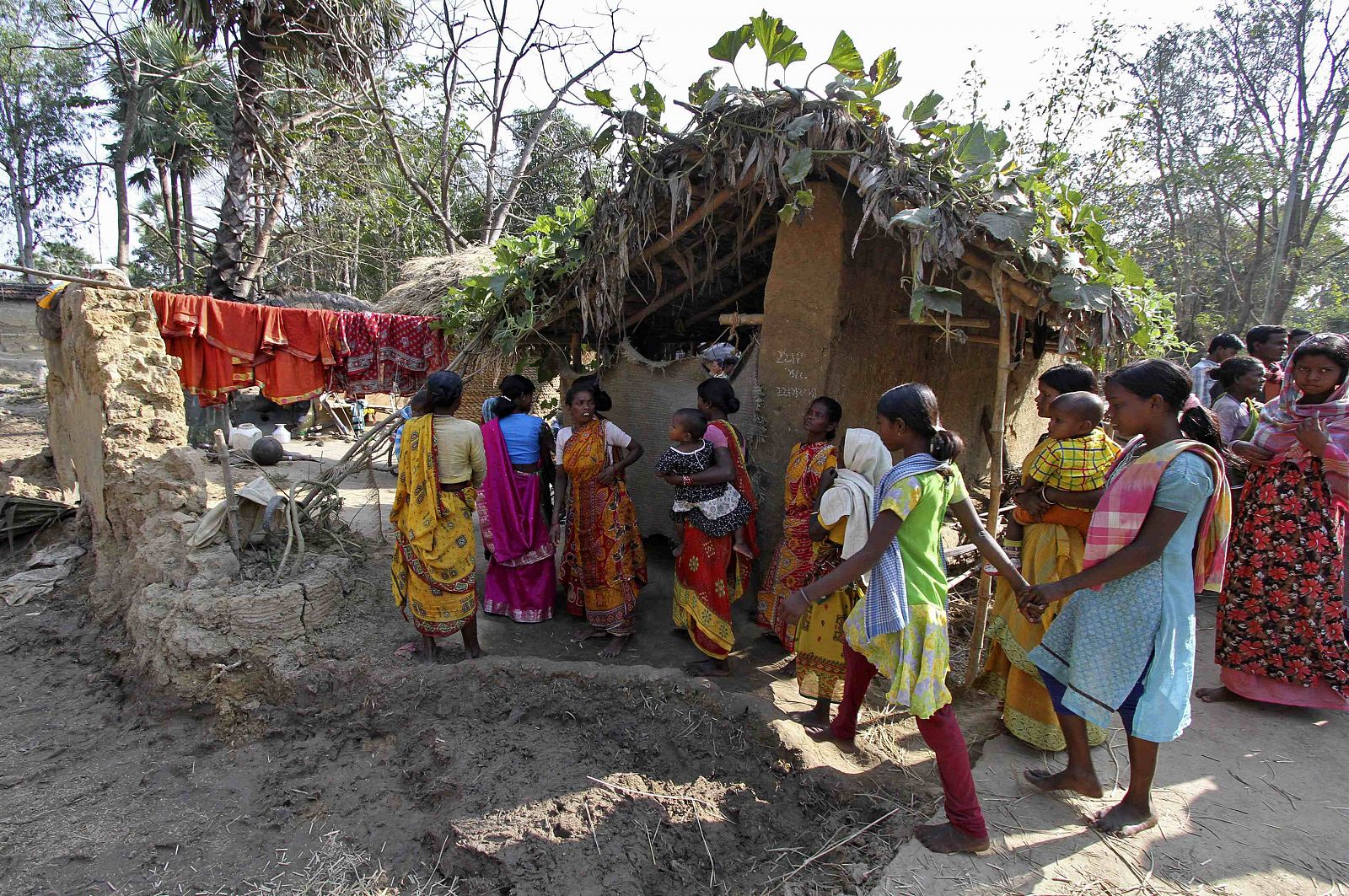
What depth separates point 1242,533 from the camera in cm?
342

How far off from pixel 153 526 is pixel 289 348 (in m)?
1.54

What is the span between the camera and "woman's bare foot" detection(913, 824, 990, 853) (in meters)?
2.37

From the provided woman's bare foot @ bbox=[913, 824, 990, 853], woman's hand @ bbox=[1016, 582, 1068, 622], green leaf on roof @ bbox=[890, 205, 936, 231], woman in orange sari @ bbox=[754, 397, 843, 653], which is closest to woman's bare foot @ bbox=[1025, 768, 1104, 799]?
woman's bare foot @ bbox=[913, 824, 990, 853]

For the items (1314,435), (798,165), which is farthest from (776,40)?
(1314,435)

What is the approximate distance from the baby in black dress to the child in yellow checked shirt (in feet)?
4.95

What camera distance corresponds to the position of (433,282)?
286 inches

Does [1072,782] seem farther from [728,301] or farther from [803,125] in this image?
[728,301]

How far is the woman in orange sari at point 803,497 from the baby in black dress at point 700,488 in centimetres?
25

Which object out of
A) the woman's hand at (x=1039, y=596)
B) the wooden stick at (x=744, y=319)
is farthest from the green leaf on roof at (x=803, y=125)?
the woman's hand at (x=1039, y=596)

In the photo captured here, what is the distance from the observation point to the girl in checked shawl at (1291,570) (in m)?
3.21

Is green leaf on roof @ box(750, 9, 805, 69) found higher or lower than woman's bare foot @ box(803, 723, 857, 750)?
higher

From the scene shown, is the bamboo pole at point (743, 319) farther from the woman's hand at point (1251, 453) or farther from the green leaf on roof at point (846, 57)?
the woman's hand at point (1251, 453)

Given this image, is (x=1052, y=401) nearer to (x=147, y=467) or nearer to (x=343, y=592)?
(x=343, y=592)

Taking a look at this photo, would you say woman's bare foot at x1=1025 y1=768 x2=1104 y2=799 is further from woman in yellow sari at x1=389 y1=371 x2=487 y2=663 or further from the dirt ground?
woman in yellow sari at x1=389 y1=371 x2=487 y2=663
